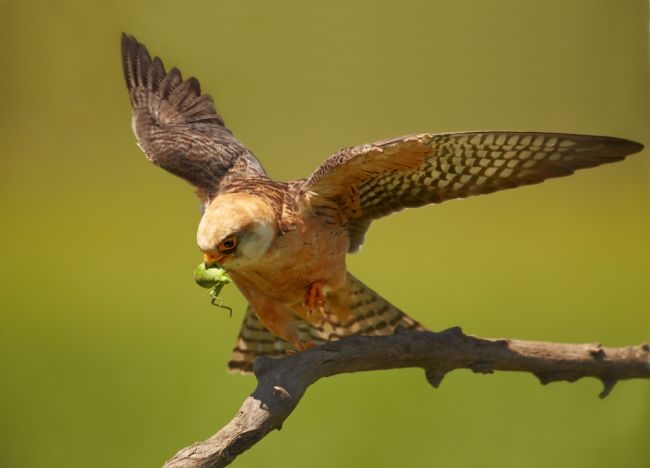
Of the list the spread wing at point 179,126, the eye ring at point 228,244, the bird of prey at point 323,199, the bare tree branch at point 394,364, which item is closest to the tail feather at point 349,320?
the bird of prey at point 323,199

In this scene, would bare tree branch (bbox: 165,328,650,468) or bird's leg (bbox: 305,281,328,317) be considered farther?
bird's leg (bbox: 305,281,328,317)

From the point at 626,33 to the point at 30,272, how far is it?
6.69 feet

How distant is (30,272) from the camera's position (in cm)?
272

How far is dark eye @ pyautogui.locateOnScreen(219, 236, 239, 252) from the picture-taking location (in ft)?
5.63

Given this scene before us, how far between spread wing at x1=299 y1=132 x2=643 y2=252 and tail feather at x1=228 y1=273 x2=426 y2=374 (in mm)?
233

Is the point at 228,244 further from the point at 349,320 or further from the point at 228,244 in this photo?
the point at 349,320

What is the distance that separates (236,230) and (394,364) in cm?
54

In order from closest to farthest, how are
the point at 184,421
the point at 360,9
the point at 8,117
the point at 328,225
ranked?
1. the point at 328,225
2. the point at 360,9
3. the point at 8,117
4. the point at 184,421

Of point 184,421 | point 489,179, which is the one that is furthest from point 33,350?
point 489,179

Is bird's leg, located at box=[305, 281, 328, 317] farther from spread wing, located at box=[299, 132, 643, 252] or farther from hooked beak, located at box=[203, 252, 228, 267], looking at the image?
hooked beak, located at box=[203, 252, 228, 267]

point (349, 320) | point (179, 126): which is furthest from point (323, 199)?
point (179, 126)

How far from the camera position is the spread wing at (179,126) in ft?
7.55

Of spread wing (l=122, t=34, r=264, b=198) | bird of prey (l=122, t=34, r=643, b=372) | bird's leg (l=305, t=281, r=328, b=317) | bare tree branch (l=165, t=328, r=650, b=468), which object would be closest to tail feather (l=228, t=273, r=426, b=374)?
bird of prey (l=122, t=34, r=643, b=372)

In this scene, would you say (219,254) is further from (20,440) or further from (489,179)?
(20,440)
